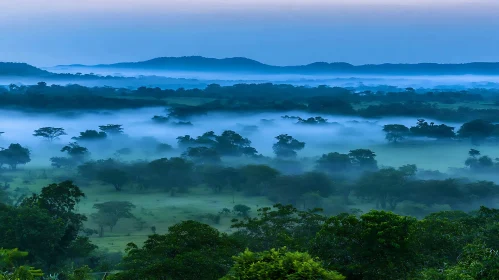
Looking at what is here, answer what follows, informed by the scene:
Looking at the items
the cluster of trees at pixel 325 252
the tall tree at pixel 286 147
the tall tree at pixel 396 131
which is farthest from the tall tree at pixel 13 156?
the cluster of trees at pixel 325 252

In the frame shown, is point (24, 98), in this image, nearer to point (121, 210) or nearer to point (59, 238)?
point (121, 210)

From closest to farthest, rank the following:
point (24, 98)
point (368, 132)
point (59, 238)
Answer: point (59, 238)
point (368, 132)
point (24, 98)

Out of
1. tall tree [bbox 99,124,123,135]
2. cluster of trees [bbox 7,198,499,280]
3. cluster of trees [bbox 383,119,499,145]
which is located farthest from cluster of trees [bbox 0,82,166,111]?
cluster of trees [bbox 7,198,499,280]

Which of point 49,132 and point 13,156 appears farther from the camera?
point 49,132

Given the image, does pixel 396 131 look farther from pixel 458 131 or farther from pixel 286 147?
pixel 286 147

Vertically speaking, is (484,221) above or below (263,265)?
below

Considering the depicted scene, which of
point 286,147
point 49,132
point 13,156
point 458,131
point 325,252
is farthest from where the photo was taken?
point 49,132

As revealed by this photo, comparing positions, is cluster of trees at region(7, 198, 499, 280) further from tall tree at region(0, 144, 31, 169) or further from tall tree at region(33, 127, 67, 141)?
tall tree at region(33, 127, 67, 141)

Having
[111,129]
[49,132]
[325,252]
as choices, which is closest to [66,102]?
[111,129]

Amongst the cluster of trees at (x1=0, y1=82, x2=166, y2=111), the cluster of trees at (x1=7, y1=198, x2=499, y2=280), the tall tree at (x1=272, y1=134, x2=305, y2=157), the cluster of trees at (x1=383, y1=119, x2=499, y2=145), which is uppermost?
the cluster of trees at (x1=7, y1=198, x2=499, y2=280)

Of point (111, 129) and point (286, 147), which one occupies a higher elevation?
point (111, 129)

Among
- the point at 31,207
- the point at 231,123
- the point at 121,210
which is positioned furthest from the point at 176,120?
the point at 31,207
